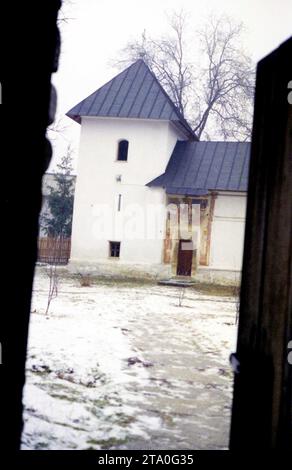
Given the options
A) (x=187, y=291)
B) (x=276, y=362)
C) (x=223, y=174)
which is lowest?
(x=187, y=291)

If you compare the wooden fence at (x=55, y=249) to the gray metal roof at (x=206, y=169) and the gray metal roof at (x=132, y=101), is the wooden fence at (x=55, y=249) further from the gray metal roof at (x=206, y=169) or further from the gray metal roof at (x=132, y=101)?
the gray metal roof at (x=206, y=169)

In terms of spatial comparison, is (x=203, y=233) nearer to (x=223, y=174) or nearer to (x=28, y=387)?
(x=223, y=174)

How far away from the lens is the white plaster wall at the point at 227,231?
60.7 ft

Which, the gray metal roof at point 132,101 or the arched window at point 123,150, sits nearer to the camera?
the gray metal roof at point 132,101

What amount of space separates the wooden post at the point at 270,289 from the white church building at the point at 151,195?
16.1 m

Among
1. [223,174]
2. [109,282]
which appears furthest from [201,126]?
[109,282]

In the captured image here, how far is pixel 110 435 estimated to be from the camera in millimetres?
3746

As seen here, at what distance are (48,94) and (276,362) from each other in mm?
1688

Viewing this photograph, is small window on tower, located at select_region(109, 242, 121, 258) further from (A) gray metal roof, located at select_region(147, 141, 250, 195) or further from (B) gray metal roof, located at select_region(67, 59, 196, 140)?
(B) gray metal roof, located at select_region(67, 59, 196, 140)

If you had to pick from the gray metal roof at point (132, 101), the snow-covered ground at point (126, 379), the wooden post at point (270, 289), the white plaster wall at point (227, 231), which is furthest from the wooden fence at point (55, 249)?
the wooden post at point (270, 289)

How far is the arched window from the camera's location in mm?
19969

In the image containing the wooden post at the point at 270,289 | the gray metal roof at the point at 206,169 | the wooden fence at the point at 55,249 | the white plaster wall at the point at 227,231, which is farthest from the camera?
the wooden fence at the point at 55,249

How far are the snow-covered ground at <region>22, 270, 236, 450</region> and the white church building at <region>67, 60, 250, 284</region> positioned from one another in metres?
7.79

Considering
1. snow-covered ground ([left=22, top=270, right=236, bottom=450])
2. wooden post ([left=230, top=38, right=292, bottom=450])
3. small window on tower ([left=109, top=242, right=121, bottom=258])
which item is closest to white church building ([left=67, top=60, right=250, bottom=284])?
small window on tower ([left=109, top=242, right=121, bottom=258])
